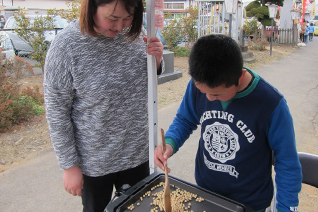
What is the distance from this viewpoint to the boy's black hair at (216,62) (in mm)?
1003

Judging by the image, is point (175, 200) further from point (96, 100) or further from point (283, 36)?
point (283, 36)

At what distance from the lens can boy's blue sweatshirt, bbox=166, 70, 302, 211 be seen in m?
1.11

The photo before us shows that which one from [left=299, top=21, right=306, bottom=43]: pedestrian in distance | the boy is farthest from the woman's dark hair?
[left=299, top=21, right=306, bottom=43]: pedestrian in distance

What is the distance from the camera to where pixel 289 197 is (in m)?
1.11

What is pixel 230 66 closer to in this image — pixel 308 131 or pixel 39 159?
pixel 39 159

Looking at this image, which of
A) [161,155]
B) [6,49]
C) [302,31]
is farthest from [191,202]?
[302,31]

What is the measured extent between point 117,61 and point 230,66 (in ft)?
1.81

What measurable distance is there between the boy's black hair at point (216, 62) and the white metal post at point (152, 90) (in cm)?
37

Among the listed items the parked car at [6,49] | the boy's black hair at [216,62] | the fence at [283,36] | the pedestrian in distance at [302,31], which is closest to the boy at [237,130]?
the boy's black hair at [216,62]

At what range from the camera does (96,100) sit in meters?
1.28

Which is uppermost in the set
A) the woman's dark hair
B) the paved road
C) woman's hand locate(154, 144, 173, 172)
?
the woman's dark hair

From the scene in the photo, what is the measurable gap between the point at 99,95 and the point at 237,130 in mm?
622

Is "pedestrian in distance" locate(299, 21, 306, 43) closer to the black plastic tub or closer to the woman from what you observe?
the woman

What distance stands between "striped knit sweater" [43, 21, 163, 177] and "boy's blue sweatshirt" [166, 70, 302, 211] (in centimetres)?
24
